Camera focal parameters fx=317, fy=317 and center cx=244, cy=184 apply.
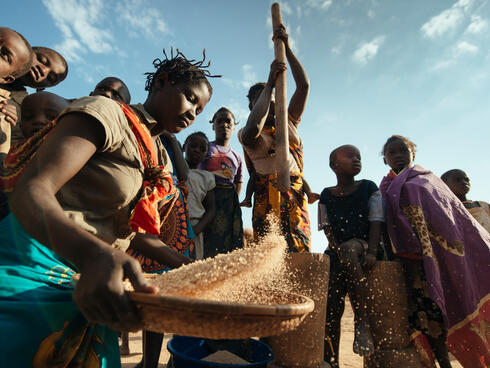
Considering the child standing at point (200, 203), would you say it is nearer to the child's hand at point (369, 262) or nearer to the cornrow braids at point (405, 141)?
the child's hand at point (369, 262)

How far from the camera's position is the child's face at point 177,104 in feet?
5.26


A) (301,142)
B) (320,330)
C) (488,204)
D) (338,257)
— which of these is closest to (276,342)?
(320,330)

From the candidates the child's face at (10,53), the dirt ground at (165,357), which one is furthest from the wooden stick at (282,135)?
the dirt ground at (165,357)

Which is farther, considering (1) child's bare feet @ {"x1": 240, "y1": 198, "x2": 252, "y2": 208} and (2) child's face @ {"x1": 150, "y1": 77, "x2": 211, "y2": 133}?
(1) child's bare feet @ {"x1": 240, "y1": 198, "x2": 252, "y2": 208}

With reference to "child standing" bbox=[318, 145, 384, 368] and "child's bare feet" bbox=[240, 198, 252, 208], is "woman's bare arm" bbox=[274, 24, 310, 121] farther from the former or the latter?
"child's bare feet" bbox=[240, 198, 252, 208]

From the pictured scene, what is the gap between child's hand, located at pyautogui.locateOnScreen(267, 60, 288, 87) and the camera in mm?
2857

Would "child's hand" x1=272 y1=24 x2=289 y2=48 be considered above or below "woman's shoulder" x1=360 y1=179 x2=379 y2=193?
above

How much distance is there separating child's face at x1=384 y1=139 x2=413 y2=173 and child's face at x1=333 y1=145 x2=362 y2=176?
609 mm

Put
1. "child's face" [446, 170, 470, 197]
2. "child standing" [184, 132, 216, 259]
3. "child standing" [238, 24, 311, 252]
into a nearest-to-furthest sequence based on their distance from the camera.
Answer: "child standing" [238, 24, 311, 252] < "child standing" [184, 132, 216, 259] < "child's face" [446, 170, 470, 197]

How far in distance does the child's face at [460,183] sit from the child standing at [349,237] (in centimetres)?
287

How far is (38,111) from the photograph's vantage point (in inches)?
83.2

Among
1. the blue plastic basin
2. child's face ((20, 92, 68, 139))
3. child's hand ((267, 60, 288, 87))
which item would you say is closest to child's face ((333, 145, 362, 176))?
child's hand ((267, 60, 288, 87))

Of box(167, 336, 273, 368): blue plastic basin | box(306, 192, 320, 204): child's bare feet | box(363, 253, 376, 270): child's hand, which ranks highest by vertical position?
box(306, 192, 320, 204): child's bare feet

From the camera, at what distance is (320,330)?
7.67 feet
